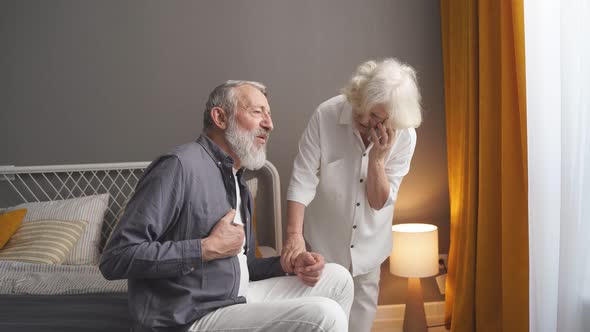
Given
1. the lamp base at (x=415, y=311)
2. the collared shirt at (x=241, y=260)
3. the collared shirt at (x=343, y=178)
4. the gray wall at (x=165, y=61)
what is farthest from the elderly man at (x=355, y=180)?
the gray wall at (x=165, y=61)

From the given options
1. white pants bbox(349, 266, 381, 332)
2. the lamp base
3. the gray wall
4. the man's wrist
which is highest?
the gray wall

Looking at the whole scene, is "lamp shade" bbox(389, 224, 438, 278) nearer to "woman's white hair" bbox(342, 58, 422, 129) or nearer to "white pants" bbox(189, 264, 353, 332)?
"woman's white hair" bbox(342, 58, 422, 129)

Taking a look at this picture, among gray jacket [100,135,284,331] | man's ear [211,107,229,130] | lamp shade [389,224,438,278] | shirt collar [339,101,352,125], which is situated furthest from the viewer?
lamp shade [389,224,438,278]

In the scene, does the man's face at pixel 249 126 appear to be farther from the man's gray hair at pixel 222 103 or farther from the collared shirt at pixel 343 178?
the collared shirt at pixel 343 178

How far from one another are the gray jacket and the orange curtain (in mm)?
1259

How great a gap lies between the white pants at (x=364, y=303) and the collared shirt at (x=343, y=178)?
0.23 feet

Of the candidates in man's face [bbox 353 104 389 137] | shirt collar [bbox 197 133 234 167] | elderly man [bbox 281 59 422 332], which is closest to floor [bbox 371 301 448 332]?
elderly man [bbox 281 59 422 332]

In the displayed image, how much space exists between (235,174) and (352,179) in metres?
0.68

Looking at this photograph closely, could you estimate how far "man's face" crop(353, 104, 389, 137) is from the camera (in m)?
2.26

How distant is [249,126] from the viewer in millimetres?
1984

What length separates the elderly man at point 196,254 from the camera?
158cm

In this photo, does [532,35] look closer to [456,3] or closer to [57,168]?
[456,3]

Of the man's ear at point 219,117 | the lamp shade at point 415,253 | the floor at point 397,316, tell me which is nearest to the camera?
the man's ear at point 219,117

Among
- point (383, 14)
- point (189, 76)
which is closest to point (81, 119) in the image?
point (189, 76)
